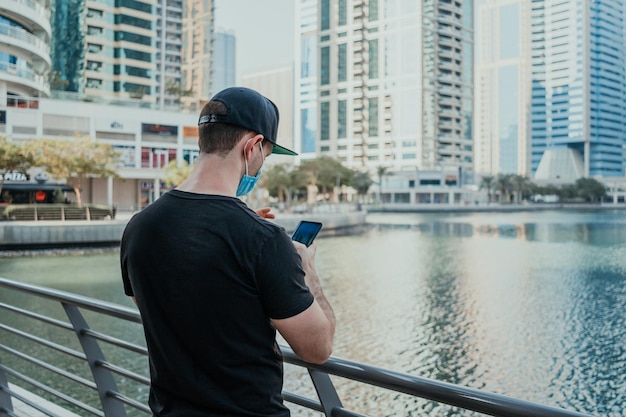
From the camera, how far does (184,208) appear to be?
116 centimetres

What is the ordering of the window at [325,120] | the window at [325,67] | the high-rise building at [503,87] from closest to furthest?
the window at [325,67] < the window at [325,120] < the high-rise building at [503,87]

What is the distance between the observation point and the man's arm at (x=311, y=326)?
1.15 m

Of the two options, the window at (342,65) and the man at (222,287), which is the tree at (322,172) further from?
the man at (222,287)

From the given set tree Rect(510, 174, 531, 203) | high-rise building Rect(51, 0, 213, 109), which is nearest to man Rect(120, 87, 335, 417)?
high-rise building Rect(51, 0, 213, 109)

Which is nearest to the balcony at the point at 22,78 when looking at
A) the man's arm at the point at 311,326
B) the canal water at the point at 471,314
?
the canal water at the point at 471,314

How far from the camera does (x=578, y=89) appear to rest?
104188 mm

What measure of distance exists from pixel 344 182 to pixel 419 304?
41018 mm

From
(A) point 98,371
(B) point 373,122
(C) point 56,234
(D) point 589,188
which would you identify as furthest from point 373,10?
(A) point 98,371

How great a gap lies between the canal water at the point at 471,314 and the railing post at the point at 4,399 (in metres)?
4.87

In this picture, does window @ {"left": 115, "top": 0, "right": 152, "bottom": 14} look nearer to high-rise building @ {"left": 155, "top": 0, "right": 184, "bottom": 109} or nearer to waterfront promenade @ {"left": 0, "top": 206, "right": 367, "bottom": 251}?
high-rise building @ {"left": 155, "top": 0, "right": 184, "bottom": 109}

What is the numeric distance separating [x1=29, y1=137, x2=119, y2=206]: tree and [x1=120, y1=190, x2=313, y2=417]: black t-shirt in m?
26.4

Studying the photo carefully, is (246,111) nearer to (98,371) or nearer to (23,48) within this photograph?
(98,371)

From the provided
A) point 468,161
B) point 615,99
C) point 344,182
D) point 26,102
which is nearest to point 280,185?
point 344,182

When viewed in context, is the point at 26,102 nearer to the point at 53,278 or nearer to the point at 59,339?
the point at 53,278
